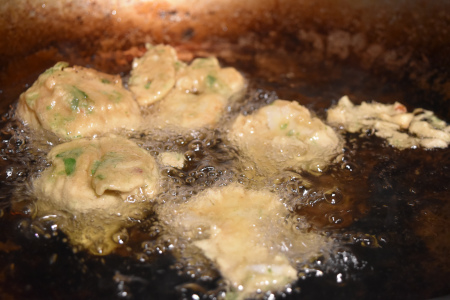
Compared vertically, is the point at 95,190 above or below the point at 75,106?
below

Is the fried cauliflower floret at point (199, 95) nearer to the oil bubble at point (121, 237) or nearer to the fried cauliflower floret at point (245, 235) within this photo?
the fried cauliflower floret at point (245, 235)

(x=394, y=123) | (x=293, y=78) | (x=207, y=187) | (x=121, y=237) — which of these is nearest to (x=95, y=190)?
(x=121, y=237)

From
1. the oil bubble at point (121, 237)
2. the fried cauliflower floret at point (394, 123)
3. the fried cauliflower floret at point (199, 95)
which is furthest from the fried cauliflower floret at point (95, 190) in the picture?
the fried cauliflower floret at point (394, 123)

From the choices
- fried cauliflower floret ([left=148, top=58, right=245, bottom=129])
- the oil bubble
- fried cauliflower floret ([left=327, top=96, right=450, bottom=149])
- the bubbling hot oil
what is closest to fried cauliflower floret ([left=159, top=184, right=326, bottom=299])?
the bubbling hot oil

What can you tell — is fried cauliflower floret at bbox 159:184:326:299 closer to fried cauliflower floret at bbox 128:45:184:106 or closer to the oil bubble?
the oil bubble

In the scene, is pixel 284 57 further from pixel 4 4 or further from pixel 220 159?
pixel 4 4

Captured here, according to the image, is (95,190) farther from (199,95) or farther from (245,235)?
(199,95)
